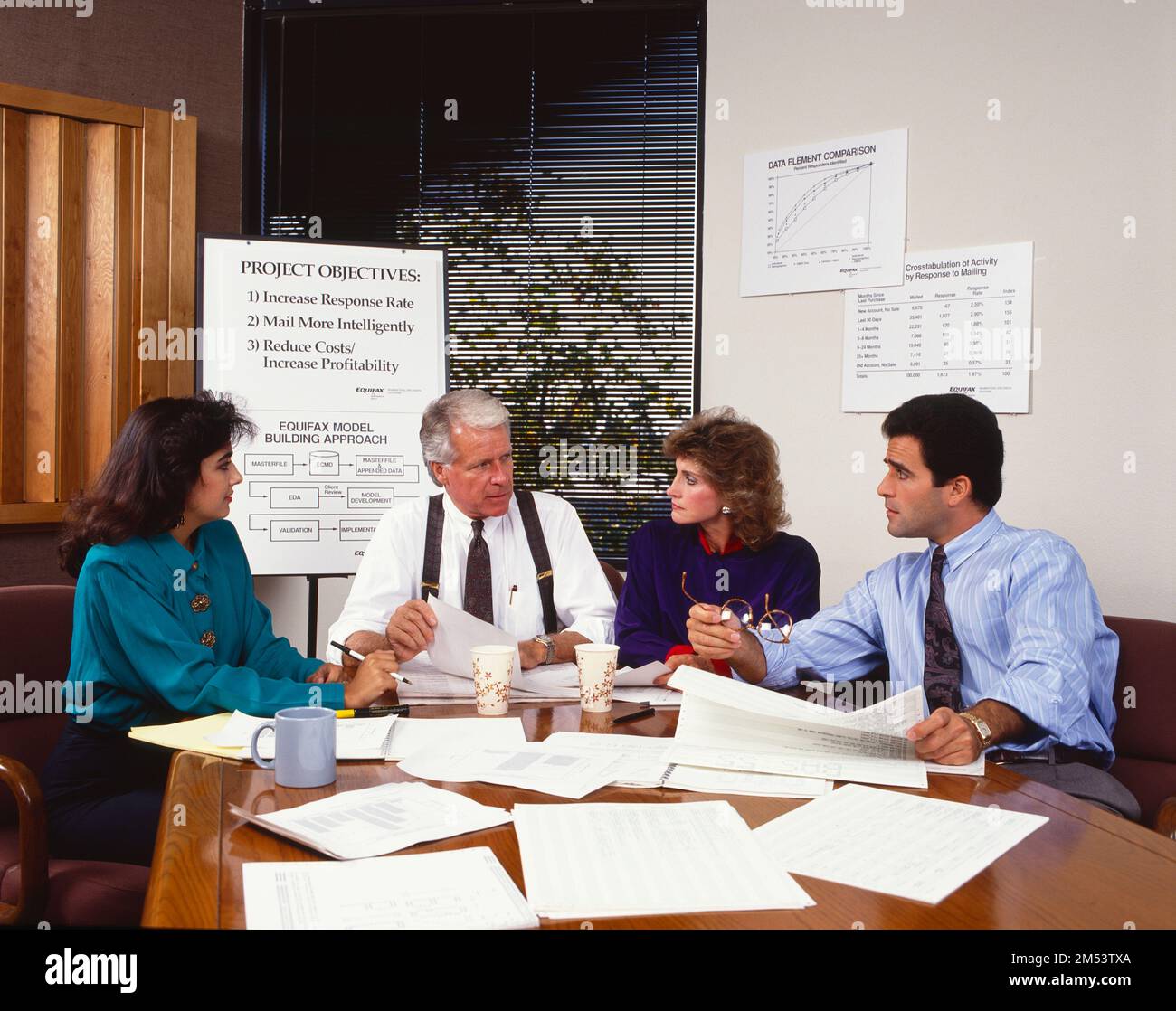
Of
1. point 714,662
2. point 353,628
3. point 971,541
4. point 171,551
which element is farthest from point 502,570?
point 971,541

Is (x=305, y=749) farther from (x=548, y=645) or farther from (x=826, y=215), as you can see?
(x=826, y=215)

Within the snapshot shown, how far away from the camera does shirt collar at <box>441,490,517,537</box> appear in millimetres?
2730

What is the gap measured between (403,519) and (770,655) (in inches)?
43.5

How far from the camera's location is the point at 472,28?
3.46m

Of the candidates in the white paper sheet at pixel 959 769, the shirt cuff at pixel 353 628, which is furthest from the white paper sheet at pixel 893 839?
the shirt cuff at pixel 353 628

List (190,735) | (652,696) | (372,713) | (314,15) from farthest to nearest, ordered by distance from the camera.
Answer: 1. (314,15)
2. (652,696)
3. (372,713)
4. (190,735)

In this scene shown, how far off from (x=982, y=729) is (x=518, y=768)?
0.73m

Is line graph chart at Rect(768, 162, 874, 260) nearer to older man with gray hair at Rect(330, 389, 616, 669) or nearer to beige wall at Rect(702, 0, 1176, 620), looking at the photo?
beige wall at Rect(702, 0, 1176, 620)

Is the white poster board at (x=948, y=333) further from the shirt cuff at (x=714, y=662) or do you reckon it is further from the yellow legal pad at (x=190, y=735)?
the yellow legal pad at (x=190, y=735)

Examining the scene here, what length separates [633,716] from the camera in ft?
5.64

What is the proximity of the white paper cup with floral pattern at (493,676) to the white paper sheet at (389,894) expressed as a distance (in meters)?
0.64
